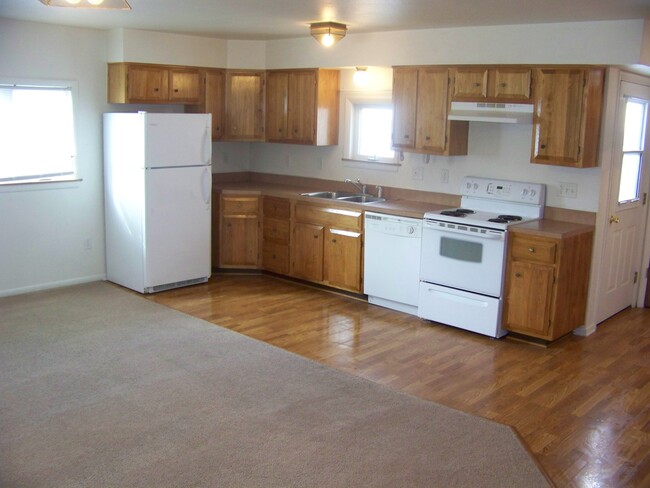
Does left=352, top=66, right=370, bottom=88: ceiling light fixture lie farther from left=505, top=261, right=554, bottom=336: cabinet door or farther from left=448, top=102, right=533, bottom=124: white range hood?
left=505, top=261, right=554, bottom=336: cabinet door

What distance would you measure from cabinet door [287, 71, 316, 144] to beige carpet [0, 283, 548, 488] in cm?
255

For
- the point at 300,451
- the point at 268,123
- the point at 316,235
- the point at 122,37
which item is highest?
the point at 122,37

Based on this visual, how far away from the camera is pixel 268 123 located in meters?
7.39

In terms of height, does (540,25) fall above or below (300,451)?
above

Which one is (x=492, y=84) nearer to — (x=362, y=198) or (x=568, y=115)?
(x=568, y=115)

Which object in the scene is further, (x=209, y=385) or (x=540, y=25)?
(x=540, y=25)

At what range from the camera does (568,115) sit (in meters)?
5.23

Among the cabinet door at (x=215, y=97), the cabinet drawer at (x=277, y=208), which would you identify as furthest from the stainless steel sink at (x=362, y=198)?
the cabinet door at (x=215, y=97)

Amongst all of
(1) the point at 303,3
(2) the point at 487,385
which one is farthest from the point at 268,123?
(2) the point at 487,385

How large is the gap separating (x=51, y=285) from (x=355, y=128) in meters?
3.32

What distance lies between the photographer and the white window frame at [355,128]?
22.1 feet

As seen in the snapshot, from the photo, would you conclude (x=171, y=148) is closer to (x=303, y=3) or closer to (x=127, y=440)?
(x=303, y=3)

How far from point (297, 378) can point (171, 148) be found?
277 cm

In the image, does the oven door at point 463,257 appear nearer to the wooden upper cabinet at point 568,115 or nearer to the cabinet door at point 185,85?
the wooden upper cabinet at point 568,115
